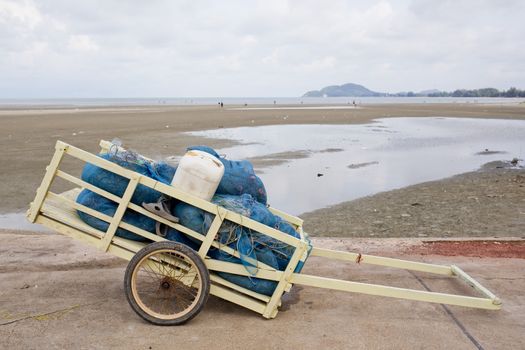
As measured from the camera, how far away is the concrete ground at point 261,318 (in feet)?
12.4

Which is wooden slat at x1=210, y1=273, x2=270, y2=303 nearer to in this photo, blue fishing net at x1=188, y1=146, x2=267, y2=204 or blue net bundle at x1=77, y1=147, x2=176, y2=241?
blue net bundle at x1=77, y1=147, x2=176, y2=241

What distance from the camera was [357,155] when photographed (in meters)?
18.6

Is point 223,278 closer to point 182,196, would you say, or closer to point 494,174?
point 182,196

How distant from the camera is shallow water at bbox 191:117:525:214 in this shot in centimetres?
1251

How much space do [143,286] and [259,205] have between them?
4.73 ft

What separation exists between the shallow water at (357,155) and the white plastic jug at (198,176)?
21.0ft

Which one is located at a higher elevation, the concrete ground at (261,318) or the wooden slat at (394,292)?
the wooden slat at (394,292)

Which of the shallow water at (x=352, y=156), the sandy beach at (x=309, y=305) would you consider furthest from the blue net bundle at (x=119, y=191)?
the shallow water at (x=352, y=156)

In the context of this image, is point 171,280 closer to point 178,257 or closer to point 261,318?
point 178,257

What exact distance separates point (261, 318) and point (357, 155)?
49.0ft

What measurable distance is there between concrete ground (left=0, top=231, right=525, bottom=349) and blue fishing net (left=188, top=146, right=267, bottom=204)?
1044 millimetres

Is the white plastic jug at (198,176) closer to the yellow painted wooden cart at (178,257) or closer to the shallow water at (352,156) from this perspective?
the yellow painted wooden cart at (178,257)

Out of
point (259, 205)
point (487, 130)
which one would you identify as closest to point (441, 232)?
point (259, 205)

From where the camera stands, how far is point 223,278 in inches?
165
